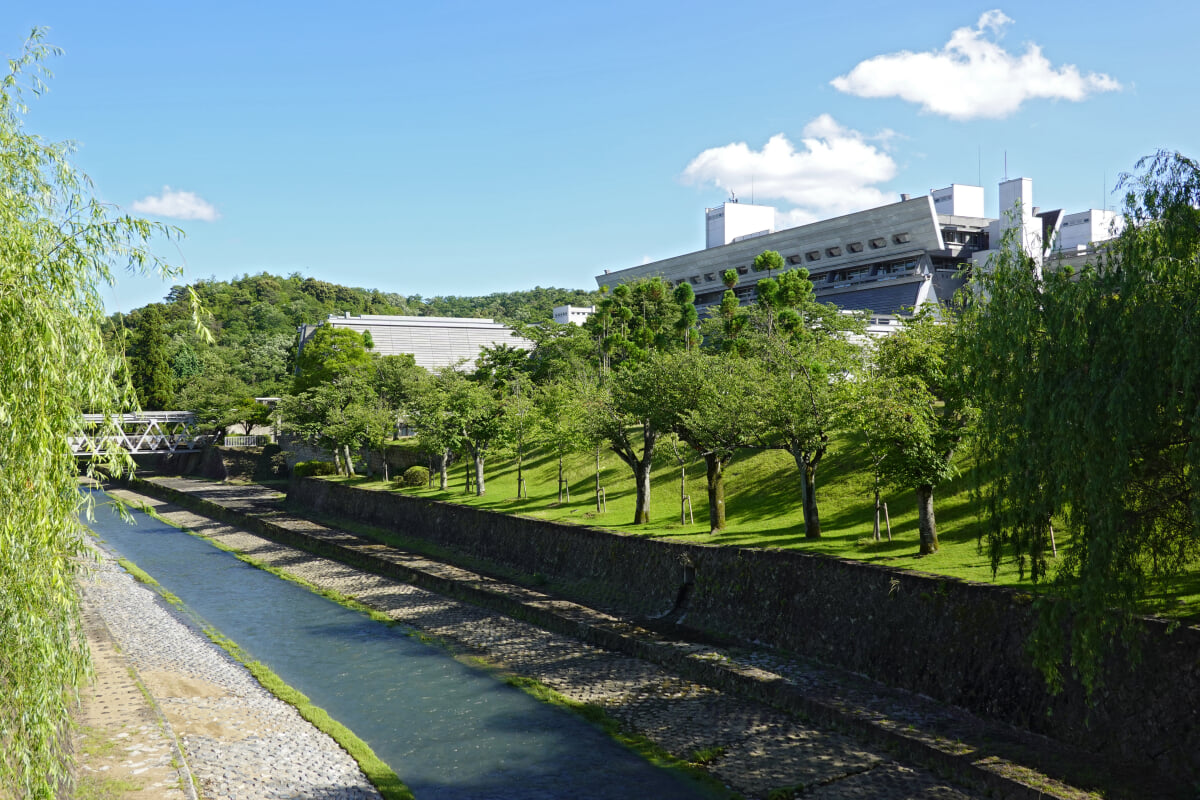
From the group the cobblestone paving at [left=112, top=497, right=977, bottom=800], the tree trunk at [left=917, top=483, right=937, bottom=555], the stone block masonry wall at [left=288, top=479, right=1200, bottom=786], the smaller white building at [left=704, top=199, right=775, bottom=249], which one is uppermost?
the smaller white building at [left=704, top=199, right=775, bottom=249]

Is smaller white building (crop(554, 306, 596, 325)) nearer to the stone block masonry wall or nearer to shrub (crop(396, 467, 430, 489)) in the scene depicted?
shrub (crop(396, 467, 430, 489))

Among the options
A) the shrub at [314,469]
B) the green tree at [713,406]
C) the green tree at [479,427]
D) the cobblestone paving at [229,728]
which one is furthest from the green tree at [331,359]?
the green tree at [713,406]

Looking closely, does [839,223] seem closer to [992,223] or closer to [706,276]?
[992,223]

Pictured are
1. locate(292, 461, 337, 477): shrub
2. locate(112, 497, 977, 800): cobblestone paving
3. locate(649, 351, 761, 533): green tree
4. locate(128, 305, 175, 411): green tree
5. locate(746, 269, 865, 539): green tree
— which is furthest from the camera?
locate(128, 305, 175, 411): green tree

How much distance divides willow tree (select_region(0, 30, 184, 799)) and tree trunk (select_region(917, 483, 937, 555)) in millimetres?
16927

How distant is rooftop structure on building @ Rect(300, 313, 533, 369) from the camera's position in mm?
76312

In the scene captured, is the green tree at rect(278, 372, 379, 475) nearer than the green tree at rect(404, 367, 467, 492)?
No

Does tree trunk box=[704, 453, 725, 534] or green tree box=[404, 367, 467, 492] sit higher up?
green tree box=[404, 367, 467, 492]

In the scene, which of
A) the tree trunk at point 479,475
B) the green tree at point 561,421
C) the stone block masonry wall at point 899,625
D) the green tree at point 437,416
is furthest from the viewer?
the green tree at point 437,416

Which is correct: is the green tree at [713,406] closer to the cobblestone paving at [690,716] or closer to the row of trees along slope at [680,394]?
the row of trees along slope at [680,394]

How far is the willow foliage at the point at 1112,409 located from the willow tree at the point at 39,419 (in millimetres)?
11061

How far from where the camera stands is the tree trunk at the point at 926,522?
2034 centimetres

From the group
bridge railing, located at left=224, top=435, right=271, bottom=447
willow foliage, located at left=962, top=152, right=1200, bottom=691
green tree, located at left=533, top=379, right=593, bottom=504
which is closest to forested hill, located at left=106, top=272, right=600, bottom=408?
bridge railing, located at left=224, top=435, right=271, bottom=447

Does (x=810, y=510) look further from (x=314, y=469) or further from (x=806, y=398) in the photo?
(x=314, y=469)
